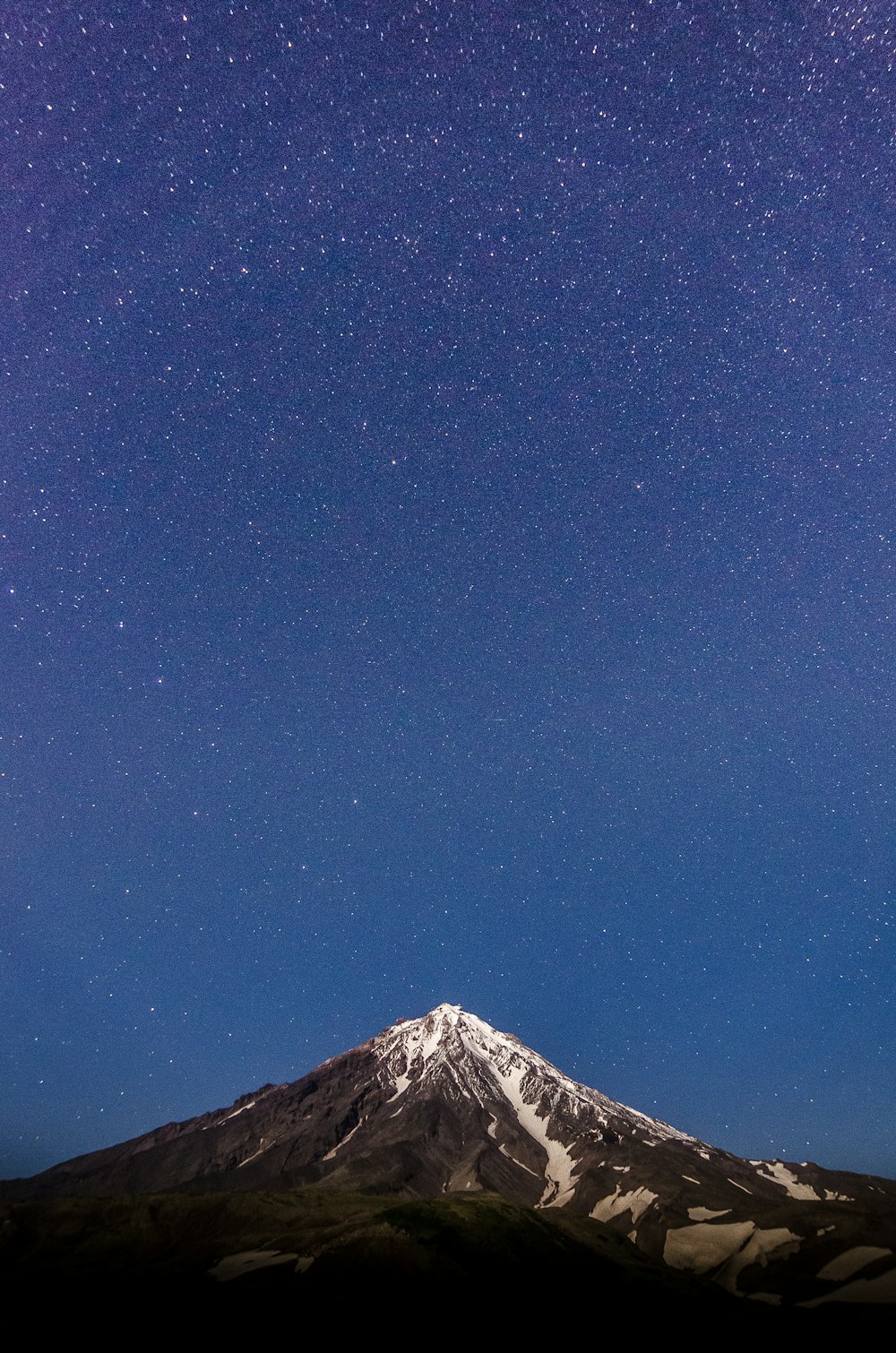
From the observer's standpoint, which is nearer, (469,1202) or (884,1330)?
(884,1330)

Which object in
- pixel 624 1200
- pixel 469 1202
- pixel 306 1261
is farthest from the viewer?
pixel 624 1200

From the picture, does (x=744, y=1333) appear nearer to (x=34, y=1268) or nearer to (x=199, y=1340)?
(x=199, y=1340)

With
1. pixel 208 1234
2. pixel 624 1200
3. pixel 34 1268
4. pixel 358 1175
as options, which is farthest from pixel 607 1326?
pixel 358 1175

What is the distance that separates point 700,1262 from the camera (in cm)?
11662

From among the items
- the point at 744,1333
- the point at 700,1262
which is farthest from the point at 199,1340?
the point at 700,1262

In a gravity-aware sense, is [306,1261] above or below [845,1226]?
above

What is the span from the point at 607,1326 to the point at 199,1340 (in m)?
42.1

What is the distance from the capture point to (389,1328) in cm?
6938

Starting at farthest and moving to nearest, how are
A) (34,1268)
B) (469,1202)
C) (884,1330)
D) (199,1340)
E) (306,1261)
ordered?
(469,1202), (34,1268), (306,1261), (884,1330), (199,1340)

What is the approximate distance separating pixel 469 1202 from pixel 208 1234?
45047 mm

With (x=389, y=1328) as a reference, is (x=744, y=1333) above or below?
below

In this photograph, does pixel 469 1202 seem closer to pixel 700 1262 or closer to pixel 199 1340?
pixel 700 1262

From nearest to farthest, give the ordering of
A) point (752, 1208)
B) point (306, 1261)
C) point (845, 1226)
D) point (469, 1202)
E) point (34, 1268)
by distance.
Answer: point (306, 1261)
point (34, 1268)
point (845, 1226)
point (469, 1202)
point (752, 1208)

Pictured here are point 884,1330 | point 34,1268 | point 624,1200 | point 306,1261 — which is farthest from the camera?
point 624,1200
